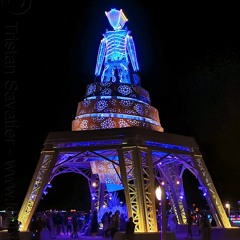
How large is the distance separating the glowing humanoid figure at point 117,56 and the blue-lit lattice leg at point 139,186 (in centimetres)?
818

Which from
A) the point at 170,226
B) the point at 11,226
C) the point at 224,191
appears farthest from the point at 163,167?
the point at 224,191

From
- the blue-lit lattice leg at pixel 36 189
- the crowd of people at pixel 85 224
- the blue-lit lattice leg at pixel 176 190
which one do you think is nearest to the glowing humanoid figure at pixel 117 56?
the blue-lit lattice leg at pixel 176 190

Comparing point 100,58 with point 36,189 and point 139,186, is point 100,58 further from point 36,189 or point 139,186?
point 139,186

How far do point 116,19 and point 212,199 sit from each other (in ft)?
52.9

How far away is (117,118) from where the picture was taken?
102 feet

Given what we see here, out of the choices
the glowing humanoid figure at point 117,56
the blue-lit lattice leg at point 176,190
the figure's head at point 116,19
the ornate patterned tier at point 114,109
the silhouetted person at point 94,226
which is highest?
the figure's head at point 116,19

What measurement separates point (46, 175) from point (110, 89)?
830 cm

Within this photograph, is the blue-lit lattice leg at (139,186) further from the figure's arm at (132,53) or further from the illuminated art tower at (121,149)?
the figure's arm at (132,53)

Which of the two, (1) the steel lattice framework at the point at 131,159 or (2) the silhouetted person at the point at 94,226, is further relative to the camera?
(2) the silhouetted person at the point at 94,226

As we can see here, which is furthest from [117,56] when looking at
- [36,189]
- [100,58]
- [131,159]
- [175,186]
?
[36,189]

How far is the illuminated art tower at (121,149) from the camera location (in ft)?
88.6

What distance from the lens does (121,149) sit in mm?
27406

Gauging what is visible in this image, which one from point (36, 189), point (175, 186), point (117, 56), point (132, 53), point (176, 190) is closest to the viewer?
point (36, 189)

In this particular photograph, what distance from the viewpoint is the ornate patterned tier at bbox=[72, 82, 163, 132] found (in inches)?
1231
